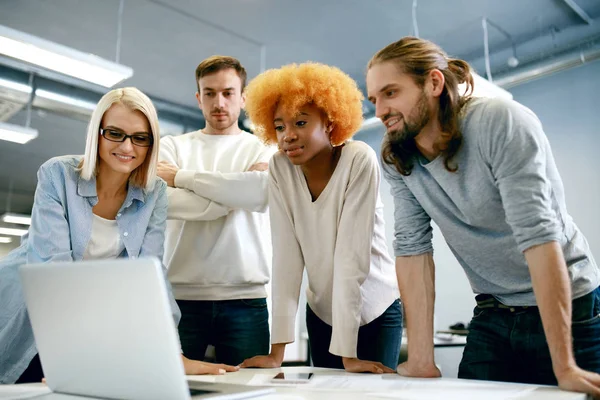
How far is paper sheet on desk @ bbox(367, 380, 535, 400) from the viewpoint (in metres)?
0.97

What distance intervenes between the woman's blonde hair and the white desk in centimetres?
65

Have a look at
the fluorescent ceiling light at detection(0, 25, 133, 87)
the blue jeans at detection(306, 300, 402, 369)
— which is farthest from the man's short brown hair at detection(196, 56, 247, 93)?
the fluorescent ceiling light at detection(0, 25, 133, 87)

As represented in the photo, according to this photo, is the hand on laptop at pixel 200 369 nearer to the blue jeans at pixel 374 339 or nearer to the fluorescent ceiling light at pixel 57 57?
the blue jeans at pixel 374 339

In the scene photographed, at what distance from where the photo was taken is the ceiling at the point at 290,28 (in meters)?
4.42

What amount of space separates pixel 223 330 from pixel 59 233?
2.23 feet

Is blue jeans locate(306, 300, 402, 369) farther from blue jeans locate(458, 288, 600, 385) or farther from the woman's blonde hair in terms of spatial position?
the woman's blonde hair

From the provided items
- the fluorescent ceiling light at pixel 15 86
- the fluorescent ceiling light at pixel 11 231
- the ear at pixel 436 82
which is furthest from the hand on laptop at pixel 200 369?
the fluorescent ceiling light at pixel 11 231

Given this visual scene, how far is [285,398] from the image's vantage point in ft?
3.17

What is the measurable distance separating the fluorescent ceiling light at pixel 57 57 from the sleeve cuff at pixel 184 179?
2165 millimetres

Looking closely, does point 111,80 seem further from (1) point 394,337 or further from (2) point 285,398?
(2) point 285,398

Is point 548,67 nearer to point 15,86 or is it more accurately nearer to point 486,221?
point 486,221

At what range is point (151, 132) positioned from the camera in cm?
166

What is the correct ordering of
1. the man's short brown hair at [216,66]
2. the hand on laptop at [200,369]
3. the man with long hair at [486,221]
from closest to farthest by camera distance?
the man with long hair at [486,221] → the hand on laptop at [200,369] → the man's short brown hair at [216,66]

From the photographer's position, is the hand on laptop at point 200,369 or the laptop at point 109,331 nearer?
the laptop at point 109,331
